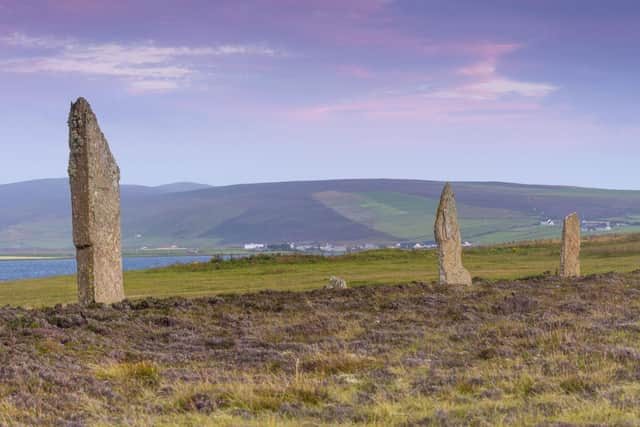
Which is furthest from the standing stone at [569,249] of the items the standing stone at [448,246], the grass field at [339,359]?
the standing stone at [448,246]

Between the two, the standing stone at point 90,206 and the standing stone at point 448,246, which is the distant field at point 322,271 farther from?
the standing stone at point 90,206

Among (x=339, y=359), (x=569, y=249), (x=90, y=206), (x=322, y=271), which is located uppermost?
(x=90, y=206)

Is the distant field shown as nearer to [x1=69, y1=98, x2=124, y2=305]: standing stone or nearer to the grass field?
[x1=69, y1=98, x2=124, y2=305]: standing stone

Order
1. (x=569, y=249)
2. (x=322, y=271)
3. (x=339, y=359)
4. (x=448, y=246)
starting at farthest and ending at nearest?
1. (x=322, y=271)
2. (x=569, y=249)
3. (x=448, y=246)
4. (x=339, y=359)

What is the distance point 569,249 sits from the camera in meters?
36.6

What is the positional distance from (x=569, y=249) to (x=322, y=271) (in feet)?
44.1

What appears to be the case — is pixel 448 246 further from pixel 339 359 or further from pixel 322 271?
pixel 339 359

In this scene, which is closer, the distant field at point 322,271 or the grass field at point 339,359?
the grass field at point 339,359

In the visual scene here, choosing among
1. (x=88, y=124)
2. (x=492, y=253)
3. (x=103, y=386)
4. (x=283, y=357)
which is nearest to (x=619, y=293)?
(x=283, y=357)

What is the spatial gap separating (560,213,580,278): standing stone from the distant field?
9.51 feet

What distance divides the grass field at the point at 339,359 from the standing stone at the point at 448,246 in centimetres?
248

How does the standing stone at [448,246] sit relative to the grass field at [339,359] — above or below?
above

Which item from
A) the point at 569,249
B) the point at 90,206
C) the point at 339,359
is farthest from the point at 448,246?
the point at 339,359

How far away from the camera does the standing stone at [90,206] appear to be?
24.6 meters
